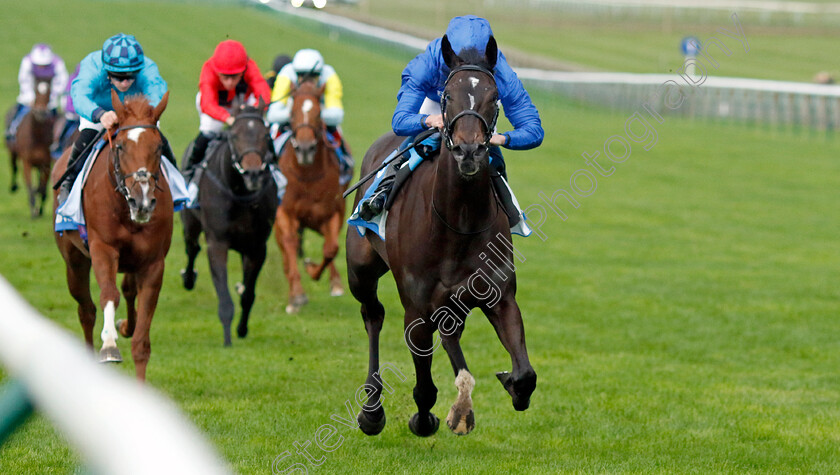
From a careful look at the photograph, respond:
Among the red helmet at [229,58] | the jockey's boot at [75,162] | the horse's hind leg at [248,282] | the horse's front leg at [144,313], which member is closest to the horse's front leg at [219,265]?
the horse's hind leg at [248,282]

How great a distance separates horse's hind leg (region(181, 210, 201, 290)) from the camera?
10.1 meters

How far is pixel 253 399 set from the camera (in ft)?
24.1

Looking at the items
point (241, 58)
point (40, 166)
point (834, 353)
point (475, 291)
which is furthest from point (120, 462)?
point (40, 166)

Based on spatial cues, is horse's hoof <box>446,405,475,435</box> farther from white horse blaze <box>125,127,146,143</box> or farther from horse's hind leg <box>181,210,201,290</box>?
horse's hind leg <box>181,210,201,290</box>

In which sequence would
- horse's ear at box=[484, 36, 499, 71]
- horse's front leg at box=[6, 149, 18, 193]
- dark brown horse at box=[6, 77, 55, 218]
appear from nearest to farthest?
horse's ear at box=[484, 36, 499, 71], dark brown horse at box=[6, 77, 55, 218], horse's front leg at box=[6, 149, 18, 193]

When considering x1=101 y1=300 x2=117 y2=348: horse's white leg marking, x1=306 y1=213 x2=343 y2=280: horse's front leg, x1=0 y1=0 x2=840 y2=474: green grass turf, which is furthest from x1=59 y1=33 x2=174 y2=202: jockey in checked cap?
x1=306 y1=213 x2=343 y2=280: horse's front leg

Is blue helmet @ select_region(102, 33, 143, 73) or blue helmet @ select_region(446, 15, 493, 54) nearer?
blue helmet @ select_region(446, 15, 493, 54)

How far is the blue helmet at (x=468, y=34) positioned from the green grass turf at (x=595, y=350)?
2.15 meters

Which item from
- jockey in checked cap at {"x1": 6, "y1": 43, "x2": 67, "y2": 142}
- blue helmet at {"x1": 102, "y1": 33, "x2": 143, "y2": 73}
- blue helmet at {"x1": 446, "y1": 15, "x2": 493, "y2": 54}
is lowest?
jockey in checked cap at {"x1": 6, "y1": 43, "x2": 67, "y2": 142}

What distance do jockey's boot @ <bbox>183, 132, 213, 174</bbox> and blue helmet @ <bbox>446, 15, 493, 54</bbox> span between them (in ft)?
14.9

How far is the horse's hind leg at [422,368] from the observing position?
223 inches

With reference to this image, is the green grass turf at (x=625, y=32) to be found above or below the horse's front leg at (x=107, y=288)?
below

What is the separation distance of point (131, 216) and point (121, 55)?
4.02 feet

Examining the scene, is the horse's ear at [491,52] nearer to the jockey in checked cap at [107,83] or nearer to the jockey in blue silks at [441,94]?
the jockey in blue silks at [441,94]
